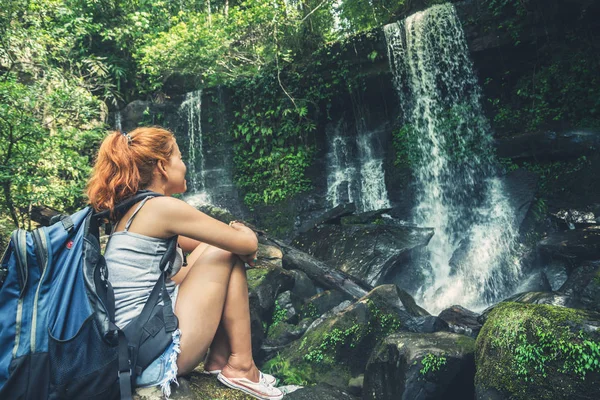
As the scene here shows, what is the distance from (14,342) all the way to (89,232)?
0.49 m

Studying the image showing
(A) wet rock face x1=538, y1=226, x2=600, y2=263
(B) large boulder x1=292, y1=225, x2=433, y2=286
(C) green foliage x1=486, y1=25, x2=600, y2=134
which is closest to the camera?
(A) wet rock face x1=538, y1=226, x2=600, y2=263

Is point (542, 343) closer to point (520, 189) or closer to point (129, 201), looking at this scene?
point (129, 201)

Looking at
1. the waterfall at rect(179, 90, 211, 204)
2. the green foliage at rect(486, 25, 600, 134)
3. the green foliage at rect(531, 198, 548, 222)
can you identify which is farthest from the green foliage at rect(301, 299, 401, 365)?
the waterfall at rect(179, 90, 211, 204)

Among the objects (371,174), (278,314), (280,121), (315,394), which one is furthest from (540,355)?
(280,121)

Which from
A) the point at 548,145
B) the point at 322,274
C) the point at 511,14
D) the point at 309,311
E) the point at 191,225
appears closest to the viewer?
the point at 191,225

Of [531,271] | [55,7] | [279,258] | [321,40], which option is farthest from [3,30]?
[531,271]

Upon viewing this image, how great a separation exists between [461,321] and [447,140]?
5.94 metres

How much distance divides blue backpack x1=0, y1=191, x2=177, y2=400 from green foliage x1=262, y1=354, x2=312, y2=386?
10.7 ft

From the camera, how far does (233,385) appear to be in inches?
91.2

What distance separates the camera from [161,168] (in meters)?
2.26

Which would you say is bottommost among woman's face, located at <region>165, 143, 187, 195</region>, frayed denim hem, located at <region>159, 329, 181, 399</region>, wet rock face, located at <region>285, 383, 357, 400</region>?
wet rock face, located at <region>285, 383, 357, 400</region>

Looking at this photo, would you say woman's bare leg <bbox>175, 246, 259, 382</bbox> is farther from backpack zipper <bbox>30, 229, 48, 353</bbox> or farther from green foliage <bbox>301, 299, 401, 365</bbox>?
green foliage <bbox>301, 299, 401, 365</bbox>

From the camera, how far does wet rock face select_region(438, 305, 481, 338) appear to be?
5682 millimetres

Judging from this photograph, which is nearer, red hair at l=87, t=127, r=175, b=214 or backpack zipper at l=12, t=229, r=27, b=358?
backpack zipper at l=12, t=229, r=27, b=358
